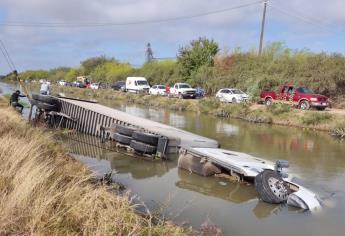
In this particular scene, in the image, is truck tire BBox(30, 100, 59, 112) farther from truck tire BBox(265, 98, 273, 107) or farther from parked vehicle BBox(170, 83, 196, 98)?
parked vehicle BBox(170, 83, 196, 98)

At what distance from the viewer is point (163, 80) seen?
6762 cm

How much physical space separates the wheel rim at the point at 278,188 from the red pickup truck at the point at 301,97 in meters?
22.4

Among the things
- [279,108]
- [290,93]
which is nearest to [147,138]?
[279,108]

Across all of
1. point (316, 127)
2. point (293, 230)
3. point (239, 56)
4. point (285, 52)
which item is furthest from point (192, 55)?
point (293, 230)

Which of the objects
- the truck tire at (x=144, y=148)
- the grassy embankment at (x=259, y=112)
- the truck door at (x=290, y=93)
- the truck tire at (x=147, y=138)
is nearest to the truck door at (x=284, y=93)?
the truck door at (x=290, y=93)

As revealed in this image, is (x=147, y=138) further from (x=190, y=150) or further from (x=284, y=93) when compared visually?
(x=284, y=93)

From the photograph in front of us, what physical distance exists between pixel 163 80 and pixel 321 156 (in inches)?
1959

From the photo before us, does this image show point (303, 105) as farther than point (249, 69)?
No

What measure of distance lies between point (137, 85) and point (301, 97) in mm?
31167

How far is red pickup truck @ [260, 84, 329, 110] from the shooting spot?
1294 inches

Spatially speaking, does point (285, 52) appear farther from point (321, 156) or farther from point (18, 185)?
point (18, 185)

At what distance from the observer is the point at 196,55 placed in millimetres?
59688

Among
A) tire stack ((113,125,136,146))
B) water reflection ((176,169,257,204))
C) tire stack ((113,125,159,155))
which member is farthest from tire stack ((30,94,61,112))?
water reflection ((176,169,257,204))

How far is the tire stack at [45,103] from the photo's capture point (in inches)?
969
